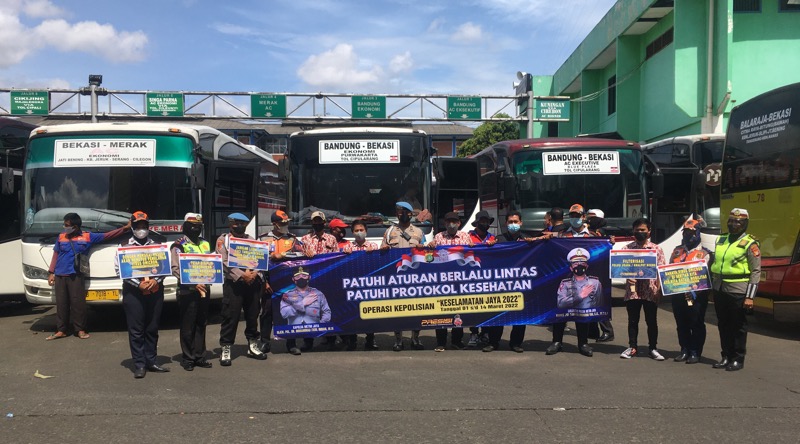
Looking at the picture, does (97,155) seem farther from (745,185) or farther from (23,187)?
(745,185)

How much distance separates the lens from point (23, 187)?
9922mm

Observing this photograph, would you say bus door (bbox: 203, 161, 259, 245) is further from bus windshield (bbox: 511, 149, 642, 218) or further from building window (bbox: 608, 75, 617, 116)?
building window (bbox: 608, 75, 617, 116)

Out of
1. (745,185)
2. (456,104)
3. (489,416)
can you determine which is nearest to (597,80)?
(456,104)

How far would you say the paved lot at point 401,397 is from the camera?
5.19 metres

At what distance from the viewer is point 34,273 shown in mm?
9789

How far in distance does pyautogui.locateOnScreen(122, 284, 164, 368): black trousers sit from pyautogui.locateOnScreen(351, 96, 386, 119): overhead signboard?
2140cm

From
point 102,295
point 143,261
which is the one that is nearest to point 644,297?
point 143,261

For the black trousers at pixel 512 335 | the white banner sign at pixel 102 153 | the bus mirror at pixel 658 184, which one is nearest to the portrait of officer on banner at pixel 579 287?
the black trousers at pixel 512 335

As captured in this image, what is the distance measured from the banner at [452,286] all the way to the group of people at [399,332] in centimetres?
7

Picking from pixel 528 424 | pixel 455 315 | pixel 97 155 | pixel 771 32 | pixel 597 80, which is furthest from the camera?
pixel 597 80

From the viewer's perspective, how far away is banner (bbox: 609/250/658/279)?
7.77 meters

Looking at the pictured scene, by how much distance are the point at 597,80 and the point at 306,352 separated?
27.2 m

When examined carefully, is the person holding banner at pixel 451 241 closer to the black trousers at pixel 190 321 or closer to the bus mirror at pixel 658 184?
the black trousers at pixel 190 321

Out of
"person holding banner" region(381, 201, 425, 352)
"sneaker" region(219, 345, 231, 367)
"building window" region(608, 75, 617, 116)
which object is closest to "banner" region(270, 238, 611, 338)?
"person holding banner" region(381, 201, 425, 352)
